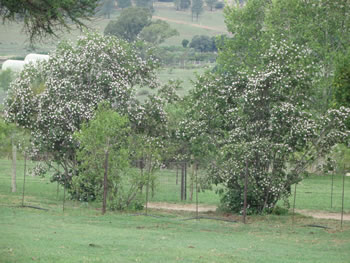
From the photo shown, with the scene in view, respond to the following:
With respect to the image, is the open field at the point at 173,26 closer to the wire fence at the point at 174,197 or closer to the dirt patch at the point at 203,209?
the wire fence at the point at 174,197

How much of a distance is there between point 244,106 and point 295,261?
10331mm

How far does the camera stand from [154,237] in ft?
50.7

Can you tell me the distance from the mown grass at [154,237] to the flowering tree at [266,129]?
4.30 ft

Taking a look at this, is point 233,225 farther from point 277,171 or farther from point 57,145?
point 57,145

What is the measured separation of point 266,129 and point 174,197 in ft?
24.9

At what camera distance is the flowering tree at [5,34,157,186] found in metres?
24.3

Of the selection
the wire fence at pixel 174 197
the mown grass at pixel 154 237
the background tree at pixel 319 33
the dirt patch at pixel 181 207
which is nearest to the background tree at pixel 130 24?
the background tree at pixel 319 33

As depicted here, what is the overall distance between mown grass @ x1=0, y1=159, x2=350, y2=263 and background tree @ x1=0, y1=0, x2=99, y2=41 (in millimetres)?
4661

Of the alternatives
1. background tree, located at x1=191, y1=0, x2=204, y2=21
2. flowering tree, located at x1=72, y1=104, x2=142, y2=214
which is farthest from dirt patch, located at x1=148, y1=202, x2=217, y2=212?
background tree, located at x1=191, y1=0, x2=204, y2=21

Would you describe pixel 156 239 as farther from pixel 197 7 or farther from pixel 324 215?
pixel 197 7

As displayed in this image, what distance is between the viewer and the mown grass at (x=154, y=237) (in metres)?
11.8

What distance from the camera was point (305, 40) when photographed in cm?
3731

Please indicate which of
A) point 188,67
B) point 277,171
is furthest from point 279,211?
point 188,67

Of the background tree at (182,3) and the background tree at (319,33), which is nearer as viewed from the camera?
the background tree at (319,33)
